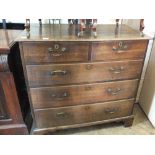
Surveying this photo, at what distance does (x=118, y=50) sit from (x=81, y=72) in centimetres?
30

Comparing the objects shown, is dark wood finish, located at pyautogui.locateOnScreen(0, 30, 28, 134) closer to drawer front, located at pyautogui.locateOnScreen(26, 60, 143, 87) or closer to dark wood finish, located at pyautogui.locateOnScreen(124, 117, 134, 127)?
drawer front, located at pyautogui.locateOnScreen(26, 60, 143, 87)

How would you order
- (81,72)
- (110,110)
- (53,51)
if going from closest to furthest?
(53,51) → (81,72) → (110,110)

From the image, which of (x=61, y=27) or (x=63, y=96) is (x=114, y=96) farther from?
(x=61, y=27)

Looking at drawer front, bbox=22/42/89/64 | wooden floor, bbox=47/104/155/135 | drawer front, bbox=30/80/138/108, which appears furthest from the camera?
wooden floor, bbox=47/104/155/135

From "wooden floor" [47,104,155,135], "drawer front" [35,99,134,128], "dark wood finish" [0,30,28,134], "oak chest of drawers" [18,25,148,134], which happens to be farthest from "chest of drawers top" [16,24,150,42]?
"wooden floor" [47,104,155,135]

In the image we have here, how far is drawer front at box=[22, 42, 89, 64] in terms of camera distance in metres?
0.99

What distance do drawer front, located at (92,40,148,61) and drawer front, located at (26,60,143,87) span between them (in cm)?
5

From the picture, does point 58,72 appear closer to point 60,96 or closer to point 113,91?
point 60,96

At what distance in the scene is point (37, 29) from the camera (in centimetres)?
117

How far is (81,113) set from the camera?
134 centimetres

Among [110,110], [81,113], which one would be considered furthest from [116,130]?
[81,113]

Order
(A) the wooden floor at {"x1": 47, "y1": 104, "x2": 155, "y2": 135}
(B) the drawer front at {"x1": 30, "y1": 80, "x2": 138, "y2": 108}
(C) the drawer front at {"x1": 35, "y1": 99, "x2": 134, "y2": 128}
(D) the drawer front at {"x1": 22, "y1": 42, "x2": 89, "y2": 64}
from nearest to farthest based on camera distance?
(D) the drawer front at {"x1": 22, "y1": 42, "x2": 89, "y2": 64} < (B) the drawer front at {"x1": 30, "y1": 80, "x2": 138, "y2": 108} < (C) the drawer front at {"x1": 35, "y1": 99, "x2": 134, "y2": 128} < (A) the wooden floor at {"x1": 47, "y1": 104, "x2": 155, "y2": 135}

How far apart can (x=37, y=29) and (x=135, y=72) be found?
81 cm
